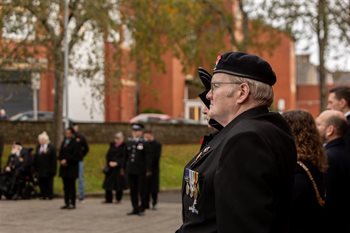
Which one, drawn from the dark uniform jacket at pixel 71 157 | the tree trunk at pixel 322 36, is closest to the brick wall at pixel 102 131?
the tree trunk at pixel 322 36

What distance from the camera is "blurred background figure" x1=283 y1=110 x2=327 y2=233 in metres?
5.11

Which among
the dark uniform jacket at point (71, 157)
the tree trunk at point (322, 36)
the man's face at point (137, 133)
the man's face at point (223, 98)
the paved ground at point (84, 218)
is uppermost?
the tree trunk at point (322, 36)

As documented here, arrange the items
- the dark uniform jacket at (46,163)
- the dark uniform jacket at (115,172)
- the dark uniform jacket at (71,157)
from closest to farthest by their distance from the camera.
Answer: the dark uniform jacket at (71,157) → the dark uniform jacket at (115,172) → the dark uniform jacket at (46,163)

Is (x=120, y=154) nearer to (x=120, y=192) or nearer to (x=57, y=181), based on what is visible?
(x=120, y=192)

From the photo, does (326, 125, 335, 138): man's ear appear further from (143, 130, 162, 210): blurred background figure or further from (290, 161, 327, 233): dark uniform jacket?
(143, 130, 162, 210): blurred background figure

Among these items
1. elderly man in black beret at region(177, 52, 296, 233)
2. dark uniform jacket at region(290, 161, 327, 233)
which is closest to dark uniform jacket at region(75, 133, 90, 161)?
dark uniform jacket at region(290, 161, 327, 233)

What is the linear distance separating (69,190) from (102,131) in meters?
16.5

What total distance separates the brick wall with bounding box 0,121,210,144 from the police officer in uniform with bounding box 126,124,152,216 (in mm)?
10644

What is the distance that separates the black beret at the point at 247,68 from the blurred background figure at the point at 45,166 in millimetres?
18365

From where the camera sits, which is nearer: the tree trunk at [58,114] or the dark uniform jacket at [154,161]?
the dark uniform jacket at [154,161]

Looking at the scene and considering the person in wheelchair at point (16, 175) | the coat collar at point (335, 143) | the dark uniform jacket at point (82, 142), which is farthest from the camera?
the person in wheelchair at point (16, 175)

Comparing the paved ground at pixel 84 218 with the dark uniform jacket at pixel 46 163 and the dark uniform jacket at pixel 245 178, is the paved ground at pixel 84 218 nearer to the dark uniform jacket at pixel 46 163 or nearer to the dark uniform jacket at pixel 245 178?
the dark uniform jacket at pixel 46 163

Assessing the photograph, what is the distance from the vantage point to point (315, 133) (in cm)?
537

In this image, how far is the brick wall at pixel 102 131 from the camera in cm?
3183
